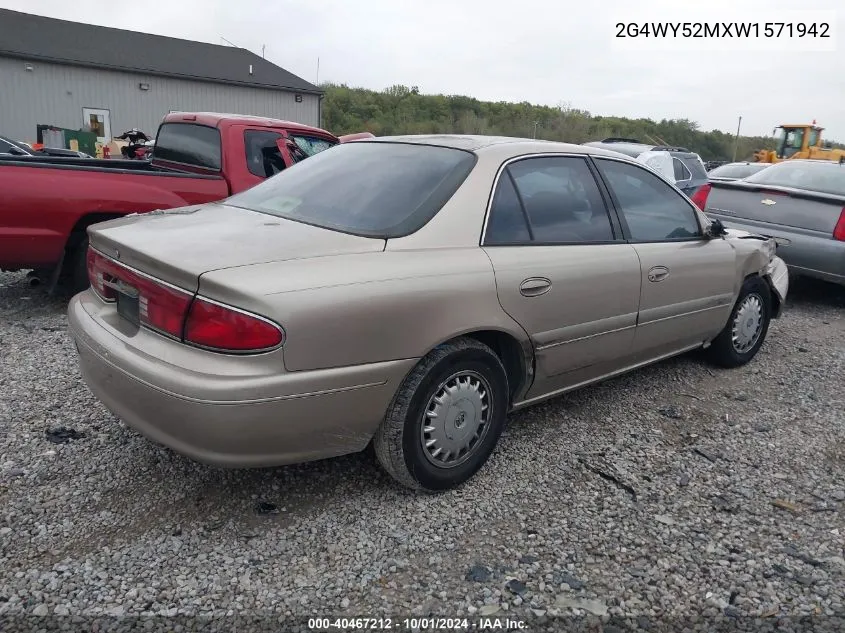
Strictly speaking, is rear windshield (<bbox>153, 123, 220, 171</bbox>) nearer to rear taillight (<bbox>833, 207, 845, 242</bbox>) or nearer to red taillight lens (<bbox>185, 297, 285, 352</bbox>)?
red taillight lens (<bbox>185, 297, 285, 352</bbox>)

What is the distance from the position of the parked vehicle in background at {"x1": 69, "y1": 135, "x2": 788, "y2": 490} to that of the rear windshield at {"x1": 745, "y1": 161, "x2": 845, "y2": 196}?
4332 millimetres

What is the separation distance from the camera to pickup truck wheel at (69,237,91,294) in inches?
198

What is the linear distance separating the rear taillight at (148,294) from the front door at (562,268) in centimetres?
131

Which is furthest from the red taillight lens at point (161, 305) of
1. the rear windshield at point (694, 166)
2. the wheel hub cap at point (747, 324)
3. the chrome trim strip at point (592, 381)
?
the rear windshield at point (694, 166)

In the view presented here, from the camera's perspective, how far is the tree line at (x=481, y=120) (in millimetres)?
43188

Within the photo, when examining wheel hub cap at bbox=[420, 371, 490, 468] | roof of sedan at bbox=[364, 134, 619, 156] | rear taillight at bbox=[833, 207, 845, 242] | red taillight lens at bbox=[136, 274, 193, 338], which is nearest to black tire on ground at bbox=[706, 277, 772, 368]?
roof of sedan at bbox=[364, 134, 619, 156]

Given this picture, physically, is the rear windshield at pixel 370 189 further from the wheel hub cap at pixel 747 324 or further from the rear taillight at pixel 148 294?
the wheel hub cap at pixel 747 324

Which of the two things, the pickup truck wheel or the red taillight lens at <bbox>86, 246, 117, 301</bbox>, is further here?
the pickup truck wheel

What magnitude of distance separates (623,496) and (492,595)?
98 cm

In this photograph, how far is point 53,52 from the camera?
25.7 m

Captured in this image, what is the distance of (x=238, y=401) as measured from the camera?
2258 mm

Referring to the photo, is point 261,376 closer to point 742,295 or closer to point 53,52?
point 742,295

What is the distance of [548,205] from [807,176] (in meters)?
5.71

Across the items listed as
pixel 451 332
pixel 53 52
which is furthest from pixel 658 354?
pixel 53 52
